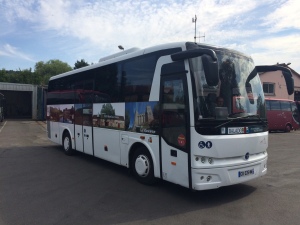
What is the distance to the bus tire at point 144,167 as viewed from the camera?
7.04 metres

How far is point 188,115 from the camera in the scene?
19.2ft

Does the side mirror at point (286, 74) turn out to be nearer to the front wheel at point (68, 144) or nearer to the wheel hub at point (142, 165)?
the wheel hub at point (142, 165)

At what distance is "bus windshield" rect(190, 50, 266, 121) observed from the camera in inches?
229

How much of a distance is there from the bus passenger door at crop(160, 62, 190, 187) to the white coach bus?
0.02 meters

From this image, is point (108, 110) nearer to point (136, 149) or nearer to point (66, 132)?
point (136, 149)

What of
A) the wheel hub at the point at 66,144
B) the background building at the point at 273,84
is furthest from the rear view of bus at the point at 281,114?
the wheel hub at the point at 66,144

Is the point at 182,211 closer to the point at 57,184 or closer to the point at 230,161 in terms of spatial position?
the point at 230,161

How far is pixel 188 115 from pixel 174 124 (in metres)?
0.46

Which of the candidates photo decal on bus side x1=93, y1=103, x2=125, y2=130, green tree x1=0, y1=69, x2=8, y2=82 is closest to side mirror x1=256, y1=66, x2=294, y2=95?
photo decal on bus side x1=93, y1=103, x2=125, y2=130

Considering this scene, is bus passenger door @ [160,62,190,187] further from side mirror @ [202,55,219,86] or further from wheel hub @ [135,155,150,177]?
side mirror @ [202,55,219,86]

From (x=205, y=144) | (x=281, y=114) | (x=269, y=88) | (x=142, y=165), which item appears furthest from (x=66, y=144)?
(x=269, y=88)

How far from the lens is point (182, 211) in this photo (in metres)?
5.49

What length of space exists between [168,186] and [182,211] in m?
1.64

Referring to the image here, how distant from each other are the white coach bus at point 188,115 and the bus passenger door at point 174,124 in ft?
0.06
